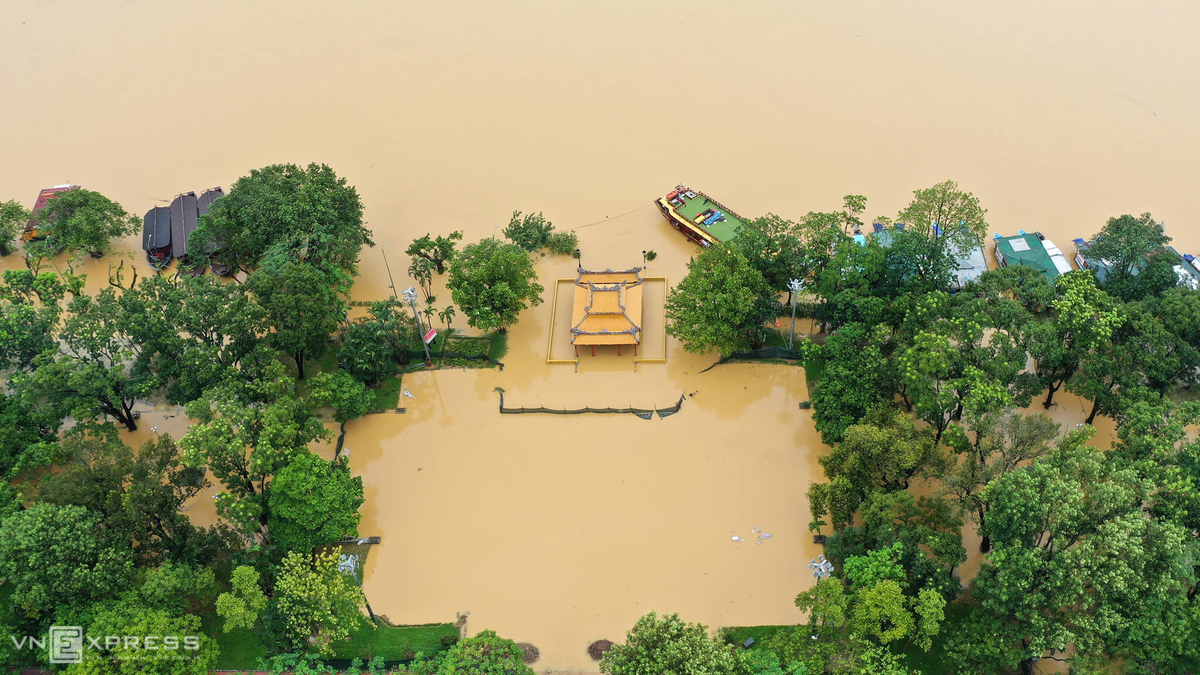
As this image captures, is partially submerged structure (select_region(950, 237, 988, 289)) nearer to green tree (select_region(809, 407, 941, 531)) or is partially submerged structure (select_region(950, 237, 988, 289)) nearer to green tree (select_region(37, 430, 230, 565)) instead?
green tree (select_region(809, 407, 941, 531))

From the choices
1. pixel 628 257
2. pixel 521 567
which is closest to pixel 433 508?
pixel 521 567

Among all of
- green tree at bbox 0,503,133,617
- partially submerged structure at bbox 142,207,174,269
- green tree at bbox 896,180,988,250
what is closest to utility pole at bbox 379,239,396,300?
partially submerged structure at bbox 142,207,174,269

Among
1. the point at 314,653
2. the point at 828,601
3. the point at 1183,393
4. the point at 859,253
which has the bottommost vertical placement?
the point at 314,653

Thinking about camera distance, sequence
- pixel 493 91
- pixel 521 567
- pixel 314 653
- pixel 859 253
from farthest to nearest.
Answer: pixel 493 91, pixel 859 253, pixel 521 567, pixel 314 653

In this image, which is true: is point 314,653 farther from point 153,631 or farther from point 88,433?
point 88,433

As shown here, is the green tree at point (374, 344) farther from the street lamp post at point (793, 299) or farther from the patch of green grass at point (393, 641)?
the street lamp post at point (793, 299)

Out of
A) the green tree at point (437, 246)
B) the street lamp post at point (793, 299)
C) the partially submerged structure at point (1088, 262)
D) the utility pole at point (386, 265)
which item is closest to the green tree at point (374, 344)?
the green tree at point (437, 246)
